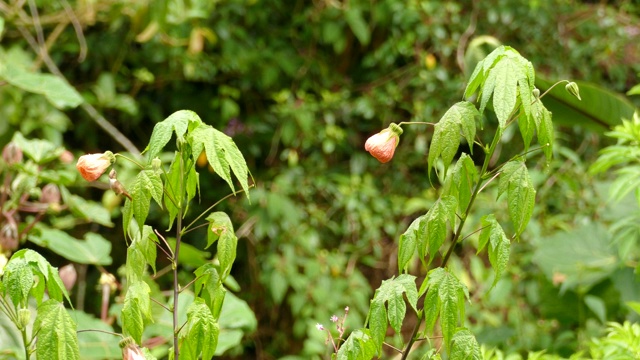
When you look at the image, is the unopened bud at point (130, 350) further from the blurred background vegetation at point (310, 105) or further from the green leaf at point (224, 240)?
the blurred background vegetation at point (310, 105)

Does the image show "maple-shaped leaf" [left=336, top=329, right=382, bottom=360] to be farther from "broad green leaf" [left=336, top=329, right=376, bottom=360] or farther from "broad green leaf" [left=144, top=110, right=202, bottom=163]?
"broad green leaf" [left=144, top=110, right=202, bottom=163]

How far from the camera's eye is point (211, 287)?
880 millimetres

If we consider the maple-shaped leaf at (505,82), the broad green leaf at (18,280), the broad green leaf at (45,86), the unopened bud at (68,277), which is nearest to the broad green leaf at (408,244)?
the maple-shaped leaf at (505,82)

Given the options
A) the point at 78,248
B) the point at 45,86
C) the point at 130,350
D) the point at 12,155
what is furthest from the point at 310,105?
the point at 130,350

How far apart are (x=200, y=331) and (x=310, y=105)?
2917 mm

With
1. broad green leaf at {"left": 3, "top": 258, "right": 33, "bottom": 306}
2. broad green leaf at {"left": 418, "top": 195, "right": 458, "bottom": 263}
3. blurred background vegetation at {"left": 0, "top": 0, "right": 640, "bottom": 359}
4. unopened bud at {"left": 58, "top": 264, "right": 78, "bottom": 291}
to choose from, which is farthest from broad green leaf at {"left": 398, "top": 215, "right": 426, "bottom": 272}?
blurred background vegetation at {"left": 0, "top": 0, "right": 640, "bottom": 359}

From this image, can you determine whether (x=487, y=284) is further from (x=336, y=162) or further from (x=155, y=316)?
(x=155, y=316)

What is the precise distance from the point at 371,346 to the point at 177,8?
247 cm

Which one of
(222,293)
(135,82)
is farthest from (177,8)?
(222,293)

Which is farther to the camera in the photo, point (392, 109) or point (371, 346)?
point (392, 109)

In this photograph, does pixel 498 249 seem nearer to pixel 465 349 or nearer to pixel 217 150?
pixel 465 349

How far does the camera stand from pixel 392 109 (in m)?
3.98

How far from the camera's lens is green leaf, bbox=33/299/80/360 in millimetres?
793

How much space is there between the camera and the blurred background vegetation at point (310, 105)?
3309mm
